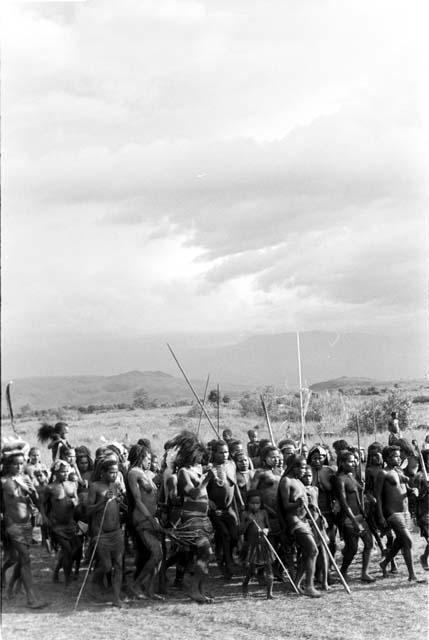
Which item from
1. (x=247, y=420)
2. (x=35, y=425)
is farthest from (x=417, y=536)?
(x=35, y=425)

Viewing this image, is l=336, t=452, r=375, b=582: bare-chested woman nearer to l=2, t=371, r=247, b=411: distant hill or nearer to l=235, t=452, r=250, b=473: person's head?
l=235, t=452, r=250, b=473: person's head

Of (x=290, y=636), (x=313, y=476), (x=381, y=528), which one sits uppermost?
(x=313, y=476)

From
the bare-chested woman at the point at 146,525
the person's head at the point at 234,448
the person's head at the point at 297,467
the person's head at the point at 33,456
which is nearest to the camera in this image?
the bare-chested woman at the point at 146,525

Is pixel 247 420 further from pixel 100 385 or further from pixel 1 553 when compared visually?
pixel 100 385

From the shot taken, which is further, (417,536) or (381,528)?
(417,536)

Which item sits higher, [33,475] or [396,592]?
[33,475]

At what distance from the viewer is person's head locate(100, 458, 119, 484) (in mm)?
9281

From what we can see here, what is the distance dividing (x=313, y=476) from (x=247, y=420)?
25.3 meters

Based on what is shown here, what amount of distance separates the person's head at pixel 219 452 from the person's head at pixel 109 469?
137cm

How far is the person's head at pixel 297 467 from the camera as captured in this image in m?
9.54

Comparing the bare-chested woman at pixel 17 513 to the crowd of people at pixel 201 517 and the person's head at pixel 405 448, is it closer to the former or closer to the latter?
the crowd of people at pixel 201 517

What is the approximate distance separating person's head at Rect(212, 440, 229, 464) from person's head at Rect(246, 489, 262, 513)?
572 millimetres

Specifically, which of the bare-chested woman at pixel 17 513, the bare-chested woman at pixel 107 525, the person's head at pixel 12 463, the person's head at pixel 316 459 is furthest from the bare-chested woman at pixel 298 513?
the person's head at pixel 12 463

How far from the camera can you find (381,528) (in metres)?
10.3
